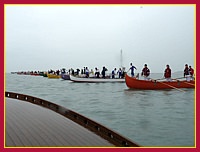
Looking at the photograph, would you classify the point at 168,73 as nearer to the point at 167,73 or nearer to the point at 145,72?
the point at 167,73

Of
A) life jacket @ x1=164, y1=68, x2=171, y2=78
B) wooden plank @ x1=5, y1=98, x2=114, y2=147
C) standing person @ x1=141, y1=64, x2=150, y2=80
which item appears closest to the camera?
wooden plank @ x1=5, y1=98, x2=114, y2=147

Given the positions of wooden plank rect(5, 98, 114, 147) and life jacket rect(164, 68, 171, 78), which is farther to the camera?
life jacket rect(164, 68, 171, 78)

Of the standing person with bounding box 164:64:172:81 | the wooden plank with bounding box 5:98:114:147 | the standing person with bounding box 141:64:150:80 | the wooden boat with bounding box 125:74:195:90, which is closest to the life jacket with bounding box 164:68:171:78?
the standing person with bounding box 164:64:172:81

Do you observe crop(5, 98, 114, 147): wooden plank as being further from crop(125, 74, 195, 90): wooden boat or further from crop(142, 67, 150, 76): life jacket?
crop(142, 67, 150, 76): life jacket

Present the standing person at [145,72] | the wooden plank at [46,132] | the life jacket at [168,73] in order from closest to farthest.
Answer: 1. the wooden plank at [46,132]
2. the life jacket at [168,73]
3. the standing person at [145,72]

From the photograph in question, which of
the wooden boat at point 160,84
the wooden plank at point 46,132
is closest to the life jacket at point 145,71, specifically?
the wooden boat at point 160,84

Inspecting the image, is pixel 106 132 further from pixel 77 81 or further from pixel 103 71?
pixel 77 81

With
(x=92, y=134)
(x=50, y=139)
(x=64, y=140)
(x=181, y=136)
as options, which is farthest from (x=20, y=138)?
(x=181, y=136)

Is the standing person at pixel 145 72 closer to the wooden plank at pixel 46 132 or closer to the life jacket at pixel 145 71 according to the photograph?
the life jacket at pixel 145 71

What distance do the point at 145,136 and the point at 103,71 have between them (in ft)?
60.8

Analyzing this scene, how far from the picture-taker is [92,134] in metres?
3.69

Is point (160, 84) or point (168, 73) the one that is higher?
point (168, 73)

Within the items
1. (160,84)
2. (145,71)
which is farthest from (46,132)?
(145,71)

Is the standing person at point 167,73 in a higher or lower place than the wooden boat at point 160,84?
higher
